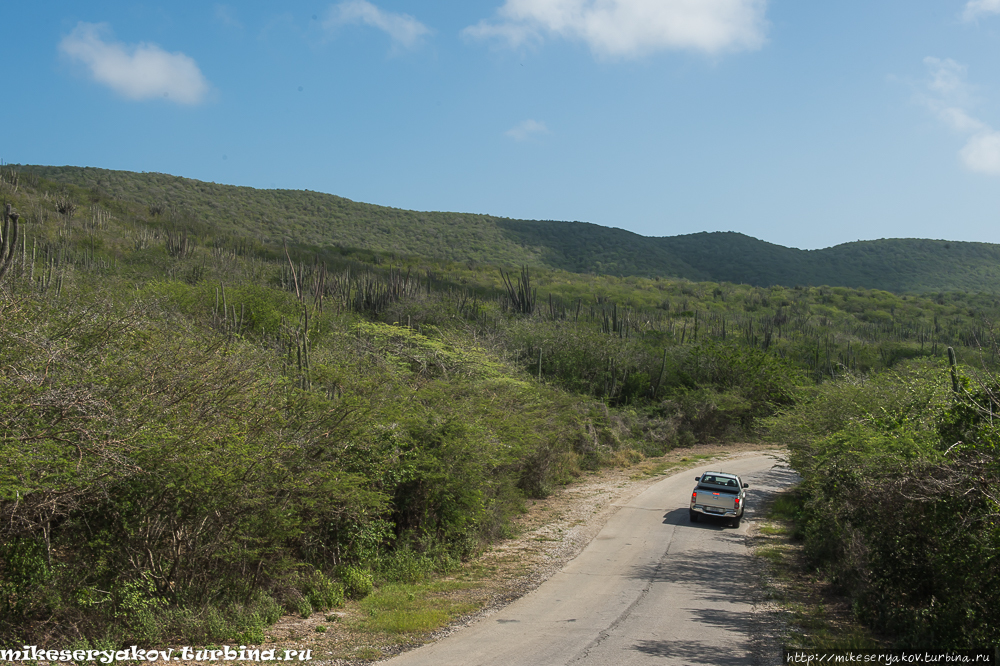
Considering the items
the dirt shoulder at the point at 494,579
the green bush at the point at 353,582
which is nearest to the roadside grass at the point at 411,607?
the dirt shoulder at the point at 494,579

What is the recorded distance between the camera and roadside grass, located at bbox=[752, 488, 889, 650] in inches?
368

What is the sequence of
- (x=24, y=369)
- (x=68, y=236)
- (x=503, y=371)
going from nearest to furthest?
(x=24, y=369)
(x=503, y=371)
(x=68, y=236)

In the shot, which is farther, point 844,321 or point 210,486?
point 844,321

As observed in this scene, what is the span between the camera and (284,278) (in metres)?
40.0

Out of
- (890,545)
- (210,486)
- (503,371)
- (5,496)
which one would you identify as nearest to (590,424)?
(503,371)

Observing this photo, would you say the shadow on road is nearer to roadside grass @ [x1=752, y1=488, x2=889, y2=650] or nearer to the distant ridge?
roadside grass @ [x1=752, y1=488, x2=889, y2=650]

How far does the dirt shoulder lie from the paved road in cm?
35

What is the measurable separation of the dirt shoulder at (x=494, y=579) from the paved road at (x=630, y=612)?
0.35 m

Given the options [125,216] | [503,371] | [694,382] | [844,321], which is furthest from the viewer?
[844,321]

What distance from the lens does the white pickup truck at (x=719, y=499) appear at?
19.4m

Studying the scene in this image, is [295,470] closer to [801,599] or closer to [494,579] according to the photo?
[494,579]

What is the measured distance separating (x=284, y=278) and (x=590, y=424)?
21312mm

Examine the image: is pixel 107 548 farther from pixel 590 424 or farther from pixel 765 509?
pixel 590 424

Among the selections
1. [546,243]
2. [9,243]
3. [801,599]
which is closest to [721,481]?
[801,599]
